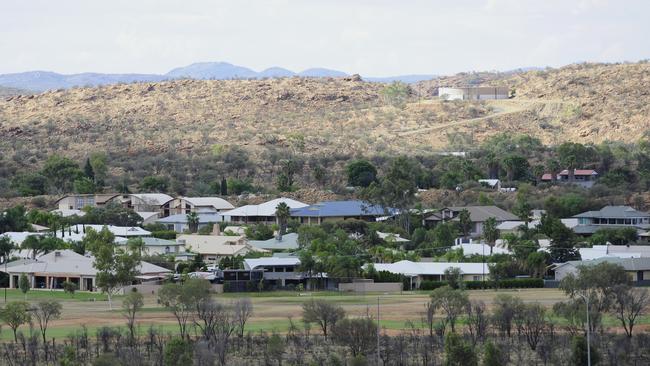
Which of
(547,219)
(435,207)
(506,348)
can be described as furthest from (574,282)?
(435,207)

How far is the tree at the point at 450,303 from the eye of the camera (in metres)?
62.9

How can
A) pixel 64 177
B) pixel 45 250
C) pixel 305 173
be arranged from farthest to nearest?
1. pixel 305 173
2. pixel 64 177
3. pixel 45 250

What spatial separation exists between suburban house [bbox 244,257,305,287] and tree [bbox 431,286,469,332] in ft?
74.8

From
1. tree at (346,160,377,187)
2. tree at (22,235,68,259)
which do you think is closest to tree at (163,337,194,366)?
tree at (22,235,68,259)

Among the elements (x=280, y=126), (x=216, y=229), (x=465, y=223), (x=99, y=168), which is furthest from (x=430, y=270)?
(x=280, y=126)

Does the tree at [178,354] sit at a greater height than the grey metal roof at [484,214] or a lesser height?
lesser

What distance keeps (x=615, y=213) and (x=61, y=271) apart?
4565cm

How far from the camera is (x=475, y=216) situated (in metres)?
112

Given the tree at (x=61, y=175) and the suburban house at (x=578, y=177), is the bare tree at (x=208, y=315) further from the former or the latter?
the suburban house at (x=578, y=177)

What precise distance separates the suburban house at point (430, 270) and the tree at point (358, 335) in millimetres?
29627

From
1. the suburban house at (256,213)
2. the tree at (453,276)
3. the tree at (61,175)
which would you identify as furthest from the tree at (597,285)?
the tree at (61,175)

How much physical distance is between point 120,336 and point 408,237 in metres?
50.1

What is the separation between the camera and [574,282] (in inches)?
2675

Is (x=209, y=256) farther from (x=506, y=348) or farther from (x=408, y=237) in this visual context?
(x=506, y=348)
